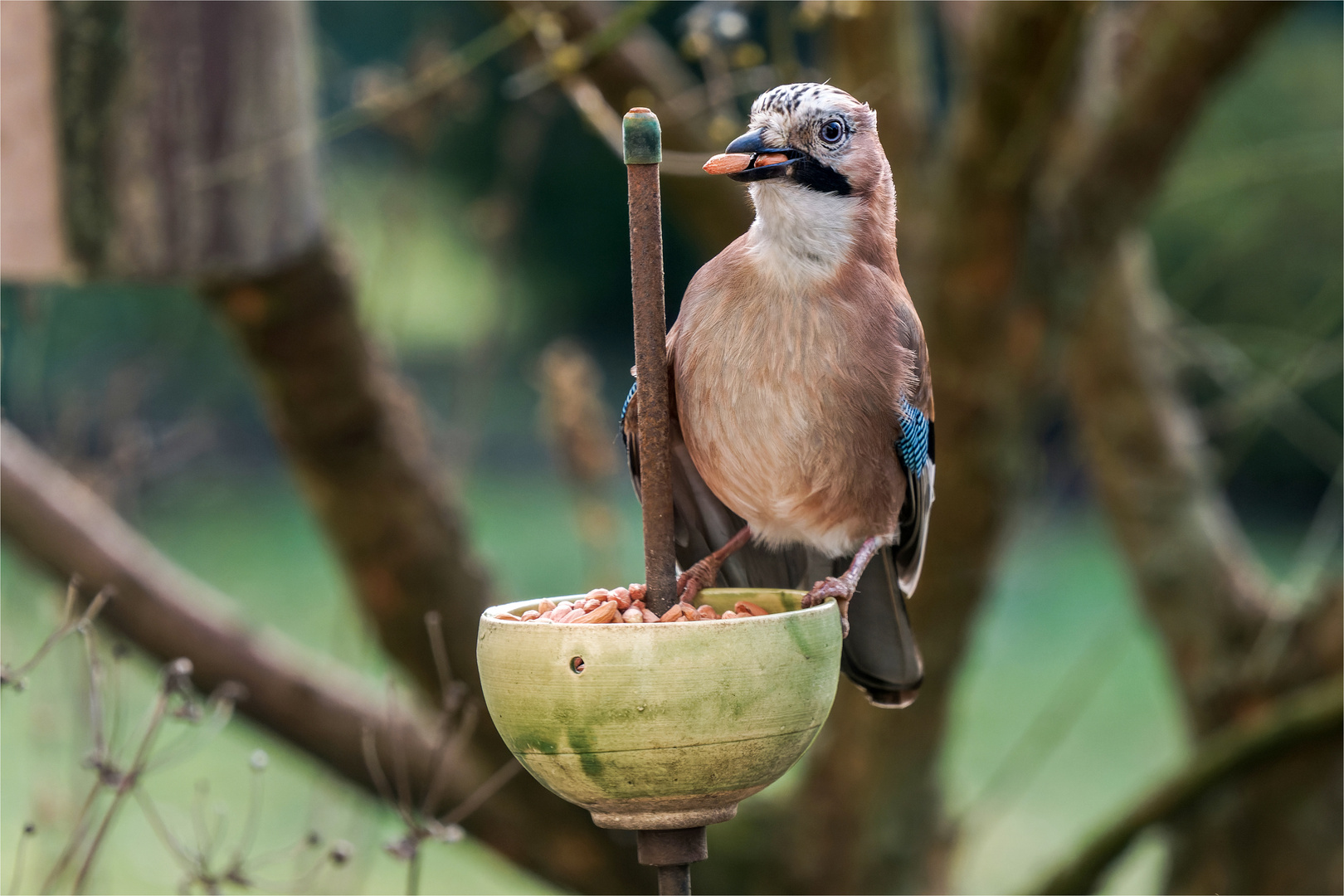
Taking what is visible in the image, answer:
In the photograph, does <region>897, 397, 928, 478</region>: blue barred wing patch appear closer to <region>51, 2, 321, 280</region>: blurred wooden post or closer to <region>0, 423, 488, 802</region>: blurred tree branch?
<region>51, 2, 321, 280</region>: blurred wooden post

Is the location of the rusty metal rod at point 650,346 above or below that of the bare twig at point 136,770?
above

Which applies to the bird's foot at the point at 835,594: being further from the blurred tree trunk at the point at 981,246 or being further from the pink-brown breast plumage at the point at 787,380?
the blurred tree trunk at the point at 981,246

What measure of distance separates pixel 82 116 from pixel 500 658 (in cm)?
156


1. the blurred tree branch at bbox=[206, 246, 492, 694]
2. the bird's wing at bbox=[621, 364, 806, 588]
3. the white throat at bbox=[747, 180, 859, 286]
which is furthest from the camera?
the blurred tree branch at bbox=[206, 246, 492, 694]

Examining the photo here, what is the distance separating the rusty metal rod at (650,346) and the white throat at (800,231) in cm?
16

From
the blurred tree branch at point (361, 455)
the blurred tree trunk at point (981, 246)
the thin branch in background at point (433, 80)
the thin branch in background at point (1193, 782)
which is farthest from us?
the thin branch in background at point (1193, 782)

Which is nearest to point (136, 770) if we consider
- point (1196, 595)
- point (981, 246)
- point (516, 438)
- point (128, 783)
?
point (128, 783)

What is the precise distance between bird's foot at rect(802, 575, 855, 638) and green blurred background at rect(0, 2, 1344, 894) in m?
0.92

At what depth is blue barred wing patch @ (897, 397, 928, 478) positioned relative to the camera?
160 cm

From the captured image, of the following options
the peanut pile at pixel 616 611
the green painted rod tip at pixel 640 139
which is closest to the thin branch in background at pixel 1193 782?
the peanut pile at pixel 616 611

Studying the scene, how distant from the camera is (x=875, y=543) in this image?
1631mm

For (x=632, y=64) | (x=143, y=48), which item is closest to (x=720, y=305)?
(x=143, y=48)

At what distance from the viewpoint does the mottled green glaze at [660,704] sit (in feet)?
4.04

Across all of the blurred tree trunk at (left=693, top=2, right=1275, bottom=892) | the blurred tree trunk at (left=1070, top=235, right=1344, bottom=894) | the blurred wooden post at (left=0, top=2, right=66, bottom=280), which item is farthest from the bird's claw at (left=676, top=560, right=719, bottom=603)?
the blurred tree trunk at (left=1070, top=235, right=1344, bottom=894)
